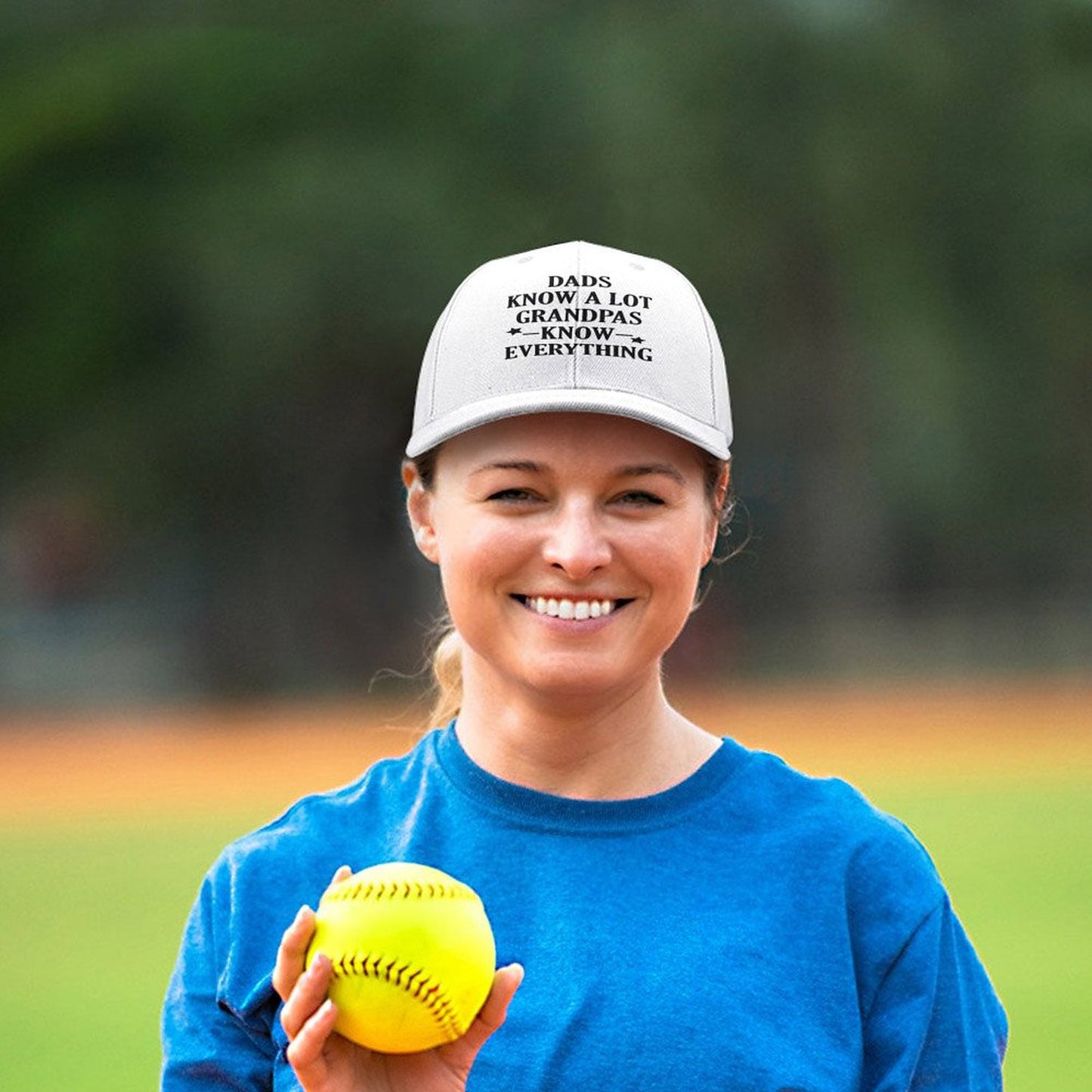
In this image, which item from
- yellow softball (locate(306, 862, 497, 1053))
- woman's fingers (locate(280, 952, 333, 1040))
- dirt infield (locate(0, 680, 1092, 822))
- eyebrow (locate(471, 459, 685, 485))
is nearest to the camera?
woman's fingers (locate(280, 952, 333, 1040))

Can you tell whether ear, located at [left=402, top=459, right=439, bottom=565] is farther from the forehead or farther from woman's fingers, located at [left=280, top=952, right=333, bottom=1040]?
woman's fingers, located at [left=280, top=952, right=333, bottom=1040]

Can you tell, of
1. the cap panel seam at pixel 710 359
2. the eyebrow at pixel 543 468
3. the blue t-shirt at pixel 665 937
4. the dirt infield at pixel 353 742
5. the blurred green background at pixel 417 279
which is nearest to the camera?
the blue t-shirt at pixel 665 937

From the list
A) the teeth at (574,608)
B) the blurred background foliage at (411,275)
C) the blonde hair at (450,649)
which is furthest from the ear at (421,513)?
the blurred background foliage at (411,275)

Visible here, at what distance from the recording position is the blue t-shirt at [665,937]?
8.84 ft

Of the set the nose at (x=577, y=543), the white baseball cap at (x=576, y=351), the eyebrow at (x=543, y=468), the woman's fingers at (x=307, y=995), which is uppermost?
the white baseball cap at (x=576, y=351)

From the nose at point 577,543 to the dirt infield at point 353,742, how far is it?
45.0 ft

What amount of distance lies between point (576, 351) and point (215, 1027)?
1.00m

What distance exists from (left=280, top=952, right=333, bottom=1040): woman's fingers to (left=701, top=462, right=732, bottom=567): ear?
788 millimetres

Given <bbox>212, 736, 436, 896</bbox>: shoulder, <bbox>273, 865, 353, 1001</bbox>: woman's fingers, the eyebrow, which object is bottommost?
<bbox>273, 865, 353, 1001</bbox>: woman's fingers

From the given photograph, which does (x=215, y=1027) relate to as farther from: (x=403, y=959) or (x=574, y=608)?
(x=574, y=608)

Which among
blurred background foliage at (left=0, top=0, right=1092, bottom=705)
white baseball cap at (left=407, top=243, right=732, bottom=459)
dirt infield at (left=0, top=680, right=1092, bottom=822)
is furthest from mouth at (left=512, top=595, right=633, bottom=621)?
blurred background foliage at (left=0, top=0, right=1092, bottom=705)

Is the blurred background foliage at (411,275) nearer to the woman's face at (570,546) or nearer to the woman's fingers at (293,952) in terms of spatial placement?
the woman's face at (570,546)

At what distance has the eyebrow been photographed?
2.81 metres

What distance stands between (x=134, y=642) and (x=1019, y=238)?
38.5 ft
